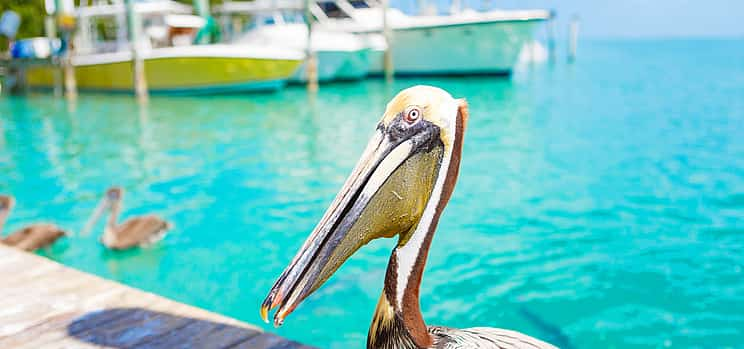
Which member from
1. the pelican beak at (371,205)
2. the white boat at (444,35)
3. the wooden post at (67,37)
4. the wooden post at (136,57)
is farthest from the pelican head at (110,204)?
the white boat at (444,35)

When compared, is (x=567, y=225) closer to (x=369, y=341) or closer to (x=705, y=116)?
(x=369, y=341)

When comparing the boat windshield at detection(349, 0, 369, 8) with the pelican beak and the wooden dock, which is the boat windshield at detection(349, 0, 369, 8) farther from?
the pelican beak

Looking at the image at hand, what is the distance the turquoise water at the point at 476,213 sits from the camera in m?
4.98

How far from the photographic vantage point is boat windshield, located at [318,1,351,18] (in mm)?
25125

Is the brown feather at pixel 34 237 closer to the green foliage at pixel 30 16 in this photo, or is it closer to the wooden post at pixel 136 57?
the wooden post at pixel 136 57

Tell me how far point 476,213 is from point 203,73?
13857 millimetres

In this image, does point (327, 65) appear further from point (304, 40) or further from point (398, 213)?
point (398, 213)

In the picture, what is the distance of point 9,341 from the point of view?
9.78ft

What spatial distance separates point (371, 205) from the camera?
198 cm

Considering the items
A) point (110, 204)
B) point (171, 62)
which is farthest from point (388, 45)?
point (110, 204)

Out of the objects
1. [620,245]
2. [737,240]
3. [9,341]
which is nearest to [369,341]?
[9,341]

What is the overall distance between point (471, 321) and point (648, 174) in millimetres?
5179

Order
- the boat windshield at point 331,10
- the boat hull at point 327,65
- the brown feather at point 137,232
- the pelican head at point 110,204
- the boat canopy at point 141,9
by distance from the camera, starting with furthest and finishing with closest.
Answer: the boat windshield at point 331,10 < the boat hull at point 327,65 < the boat canopy at point 141,9 < the pelican head at point 110,204 < the brown feather at point 137,232

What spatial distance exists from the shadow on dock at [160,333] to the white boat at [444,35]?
2106cm
